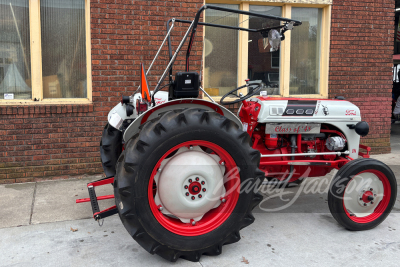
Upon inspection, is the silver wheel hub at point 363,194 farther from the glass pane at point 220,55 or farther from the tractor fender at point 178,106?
the glass pane at point 220,55

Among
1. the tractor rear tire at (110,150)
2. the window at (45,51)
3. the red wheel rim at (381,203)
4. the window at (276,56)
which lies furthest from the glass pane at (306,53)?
the tractor rear tire at (110,150)

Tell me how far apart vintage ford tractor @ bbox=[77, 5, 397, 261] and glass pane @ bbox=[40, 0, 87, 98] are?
7.33ft

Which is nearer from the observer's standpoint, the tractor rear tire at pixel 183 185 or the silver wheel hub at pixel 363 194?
the tractor rear tire at pixel 183 185

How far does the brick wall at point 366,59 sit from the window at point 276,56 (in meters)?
0.22

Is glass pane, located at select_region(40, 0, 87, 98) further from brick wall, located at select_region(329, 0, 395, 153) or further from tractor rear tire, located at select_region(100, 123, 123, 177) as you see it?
brick wall, located at select_region(329, 0, 395, 153)

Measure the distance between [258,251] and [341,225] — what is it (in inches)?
41.8

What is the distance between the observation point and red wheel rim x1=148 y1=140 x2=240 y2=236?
2981mm

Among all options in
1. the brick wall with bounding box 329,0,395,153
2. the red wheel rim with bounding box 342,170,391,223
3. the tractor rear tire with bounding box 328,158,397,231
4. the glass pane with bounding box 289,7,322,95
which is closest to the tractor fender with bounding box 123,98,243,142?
the tractor rear tire with bounding box 328,158,397,231

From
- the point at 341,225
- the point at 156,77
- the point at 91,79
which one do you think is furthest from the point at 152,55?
the point at 341,225

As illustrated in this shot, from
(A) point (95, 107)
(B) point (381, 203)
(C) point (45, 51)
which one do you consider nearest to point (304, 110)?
(B) point (381, 203)

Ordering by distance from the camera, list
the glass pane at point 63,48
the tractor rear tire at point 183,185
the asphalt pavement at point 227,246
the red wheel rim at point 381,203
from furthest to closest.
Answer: the glass pane at point 63,48 → the red wheel rim at point 381,203 → the asphalt pavement at point 227,246 → the tractor rear tire at point 183,185

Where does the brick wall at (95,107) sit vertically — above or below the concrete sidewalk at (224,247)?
above

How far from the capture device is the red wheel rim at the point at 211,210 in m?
2.98

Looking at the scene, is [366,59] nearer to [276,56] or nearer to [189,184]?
[276,56]
